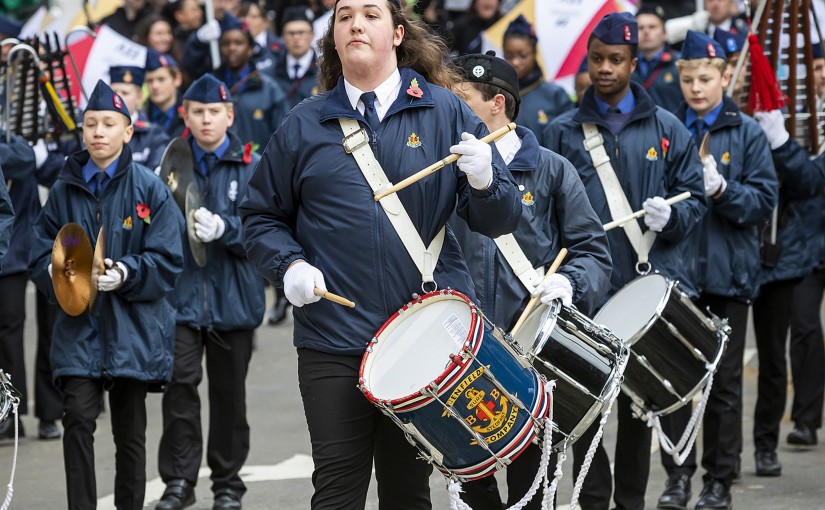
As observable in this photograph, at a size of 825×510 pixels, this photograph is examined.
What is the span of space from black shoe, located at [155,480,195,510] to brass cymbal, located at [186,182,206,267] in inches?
43.8

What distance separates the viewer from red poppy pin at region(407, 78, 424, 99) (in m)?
5.06

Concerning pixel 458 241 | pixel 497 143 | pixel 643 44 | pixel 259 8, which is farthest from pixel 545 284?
pixel 259 8

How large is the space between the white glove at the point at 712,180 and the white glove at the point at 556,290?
6.70 feet

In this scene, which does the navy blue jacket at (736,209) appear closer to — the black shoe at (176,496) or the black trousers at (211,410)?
the black trousers at (211,410)

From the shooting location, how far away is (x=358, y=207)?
16.3ft

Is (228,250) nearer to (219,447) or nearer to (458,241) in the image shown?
(219,447)

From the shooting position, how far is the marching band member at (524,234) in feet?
18.8

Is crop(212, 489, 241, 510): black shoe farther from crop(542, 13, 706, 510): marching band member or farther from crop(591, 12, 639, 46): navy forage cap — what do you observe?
crop(591, 12, 639, 46): navy forage cap

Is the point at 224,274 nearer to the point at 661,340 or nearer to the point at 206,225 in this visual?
the point at 206,225

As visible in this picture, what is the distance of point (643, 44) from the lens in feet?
38.7

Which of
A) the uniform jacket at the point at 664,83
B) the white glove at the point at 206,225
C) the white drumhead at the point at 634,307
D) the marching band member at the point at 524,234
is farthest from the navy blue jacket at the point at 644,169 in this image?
the uniform jacket at the point at 664,83

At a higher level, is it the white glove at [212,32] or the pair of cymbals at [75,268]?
the white glove at [212,32]

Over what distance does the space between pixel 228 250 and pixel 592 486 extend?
2.27 meters

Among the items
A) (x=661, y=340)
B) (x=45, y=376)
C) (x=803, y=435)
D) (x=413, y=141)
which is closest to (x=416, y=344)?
(x=413, y=141)
